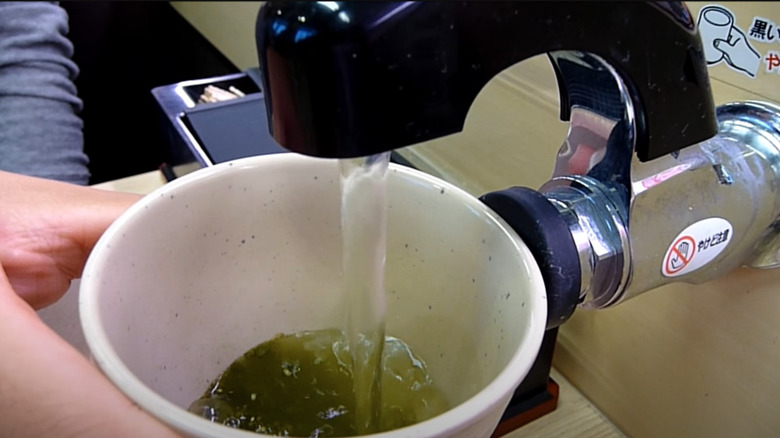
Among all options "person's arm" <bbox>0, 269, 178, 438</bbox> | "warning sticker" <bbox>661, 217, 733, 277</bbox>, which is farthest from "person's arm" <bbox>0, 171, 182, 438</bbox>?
"warning sticker" <bbox>661, 217, 733, 277</bbox>

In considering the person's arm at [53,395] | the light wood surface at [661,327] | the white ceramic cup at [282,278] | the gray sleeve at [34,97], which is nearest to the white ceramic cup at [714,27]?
the light wood surface at [661,327]

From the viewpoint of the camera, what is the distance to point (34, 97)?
655mm

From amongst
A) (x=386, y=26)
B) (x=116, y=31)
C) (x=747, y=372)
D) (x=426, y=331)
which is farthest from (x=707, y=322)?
(x=116, y=31)

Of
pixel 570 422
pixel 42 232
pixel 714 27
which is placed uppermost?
pixel 714 27

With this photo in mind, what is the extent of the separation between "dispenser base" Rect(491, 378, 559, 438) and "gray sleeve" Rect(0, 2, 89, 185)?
44 cm

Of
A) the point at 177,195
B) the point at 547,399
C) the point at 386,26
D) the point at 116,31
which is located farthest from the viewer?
the point at 116,31

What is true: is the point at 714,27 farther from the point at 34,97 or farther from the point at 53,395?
the point at 34,97

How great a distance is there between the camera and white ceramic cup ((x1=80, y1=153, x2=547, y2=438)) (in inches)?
11.2

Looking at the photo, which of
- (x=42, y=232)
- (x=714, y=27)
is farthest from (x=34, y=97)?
(x=714, y=27)

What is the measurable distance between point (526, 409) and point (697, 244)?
0.51 feet

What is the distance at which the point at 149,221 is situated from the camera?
30 cm

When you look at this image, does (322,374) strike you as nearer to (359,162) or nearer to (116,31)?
(359,162)

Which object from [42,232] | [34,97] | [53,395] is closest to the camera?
[53,395]

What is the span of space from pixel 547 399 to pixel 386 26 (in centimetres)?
28
